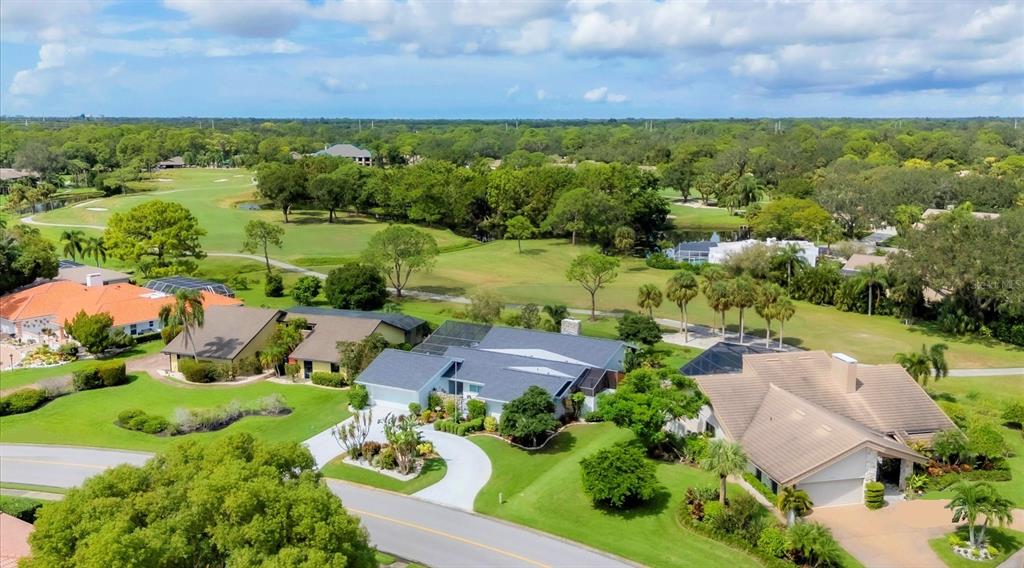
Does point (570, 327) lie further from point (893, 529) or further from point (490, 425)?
point (893, 529)

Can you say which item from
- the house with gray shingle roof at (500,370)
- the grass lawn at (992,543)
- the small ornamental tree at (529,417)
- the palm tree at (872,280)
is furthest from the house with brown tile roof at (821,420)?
the palm tree at (872,280)

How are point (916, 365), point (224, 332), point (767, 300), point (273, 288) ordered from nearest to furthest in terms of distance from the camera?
point (916, 365), point (224, 332), point (767, 300), point (273, 288)

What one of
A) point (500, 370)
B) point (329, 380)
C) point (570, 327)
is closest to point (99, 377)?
point (329, 380)

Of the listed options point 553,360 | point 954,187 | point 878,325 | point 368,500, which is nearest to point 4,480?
point 368,500

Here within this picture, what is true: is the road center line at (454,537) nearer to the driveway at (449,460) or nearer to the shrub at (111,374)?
the driveway at (449,460)

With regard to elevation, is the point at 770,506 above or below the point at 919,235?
below

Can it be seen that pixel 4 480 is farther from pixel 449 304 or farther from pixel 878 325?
pixel 878 325

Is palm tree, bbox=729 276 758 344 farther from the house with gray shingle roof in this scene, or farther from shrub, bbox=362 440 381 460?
shrub, bbox=362 440 381 460

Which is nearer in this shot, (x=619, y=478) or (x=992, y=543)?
(x=992, y=543)
